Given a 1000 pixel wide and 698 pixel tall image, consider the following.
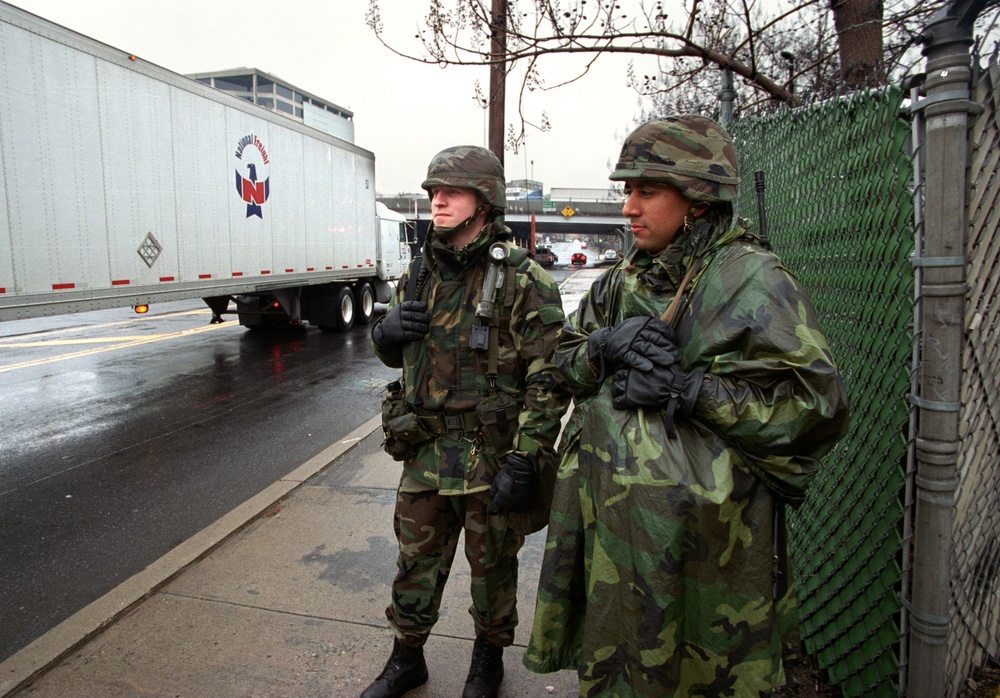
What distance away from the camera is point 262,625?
120 inches

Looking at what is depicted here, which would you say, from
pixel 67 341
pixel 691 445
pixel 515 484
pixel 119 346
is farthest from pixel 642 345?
pixel 67 341

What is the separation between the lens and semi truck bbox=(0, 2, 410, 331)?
6.75 m

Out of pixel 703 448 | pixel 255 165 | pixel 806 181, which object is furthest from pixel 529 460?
pixel 255 165

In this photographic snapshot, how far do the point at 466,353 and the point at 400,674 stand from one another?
3.99ft

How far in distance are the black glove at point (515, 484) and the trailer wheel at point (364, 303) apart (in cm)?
1311

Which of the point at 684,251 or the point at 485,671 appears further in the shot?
the point at 485,671

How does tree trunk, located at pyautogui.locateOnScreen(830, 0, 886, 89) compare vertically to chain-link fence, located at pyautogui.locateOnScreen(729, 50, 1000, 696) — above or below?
above

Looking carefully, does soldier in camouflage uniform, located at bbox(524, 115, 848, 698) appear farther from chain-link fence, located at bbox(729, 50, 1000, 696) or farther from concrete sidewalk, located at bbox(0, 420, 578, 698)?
concrete sidewalk, located at bbox(0, 420, 578, 698)

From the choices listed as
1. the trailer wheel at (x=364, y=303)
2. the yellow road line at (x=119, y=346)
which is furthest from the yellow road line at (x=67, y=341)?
the trailer wheel at (x=364, y=303)

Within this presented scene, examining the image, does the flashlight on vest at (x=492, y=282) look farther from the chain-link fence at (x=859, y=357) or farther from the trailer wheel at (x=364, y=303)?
the trailer wheel at (x=364, y=303)

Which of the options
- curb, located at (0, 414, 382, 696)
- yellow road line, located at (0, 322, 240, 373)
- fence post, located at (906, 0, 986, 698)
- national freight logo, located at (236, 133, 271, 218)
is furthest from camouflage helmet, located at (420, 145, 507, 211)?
yellow road line, located at (0, 322, 240, 373)

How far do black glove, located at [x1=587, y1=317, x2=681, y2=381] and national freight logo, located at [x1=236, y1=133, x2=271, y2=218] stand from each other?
980 centimetres

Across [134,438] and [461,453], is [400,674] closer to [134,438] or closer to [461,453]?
[461,453]

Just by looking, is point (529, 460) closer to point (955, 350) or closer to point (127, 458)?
point (955, 350)
